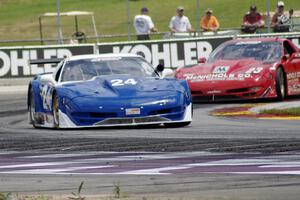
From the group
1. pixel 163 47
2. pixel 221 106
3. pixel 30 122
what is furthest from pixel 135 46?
pixel 30 122

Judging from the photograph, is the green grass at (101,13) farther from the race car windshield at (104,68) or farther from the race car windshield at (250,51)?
the race car windshield at (104,68)

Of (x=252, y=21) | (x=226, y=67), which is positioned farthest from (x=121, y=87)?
(x=252, y=21)

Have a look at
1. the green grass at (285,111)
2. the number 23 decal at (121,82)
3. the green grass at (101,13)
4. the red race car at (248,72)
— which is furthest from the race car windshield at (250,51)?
the green grass at (101,13)

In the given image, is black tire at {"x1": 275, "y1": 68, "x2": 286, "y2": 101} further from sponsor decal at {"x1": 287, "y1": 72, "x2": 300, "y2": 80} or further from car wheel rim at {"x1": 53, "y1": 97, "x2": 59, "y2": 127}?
car wheel rim at {"x1": 53, "y1": 97, "x2": 59, "y2": 127}

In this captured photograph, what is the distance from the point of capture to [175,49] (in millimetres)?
28906

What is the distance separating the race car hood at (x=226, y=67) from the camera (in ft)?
67.8

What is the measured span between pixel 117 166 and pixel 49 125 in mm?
5836

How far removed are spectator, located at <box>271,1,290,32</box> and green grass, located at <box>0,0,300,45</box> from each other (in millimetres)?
1369

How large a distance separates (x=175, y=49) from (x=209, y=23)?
185 cm

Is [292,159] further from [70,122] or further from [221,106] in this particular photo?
[221,106]

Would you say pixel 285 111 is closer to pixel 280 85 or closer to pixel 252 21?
pixel 280 85

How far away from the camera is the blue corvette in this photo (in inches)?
591

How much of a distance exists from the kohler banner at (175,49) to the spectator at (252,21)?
3.37 feet

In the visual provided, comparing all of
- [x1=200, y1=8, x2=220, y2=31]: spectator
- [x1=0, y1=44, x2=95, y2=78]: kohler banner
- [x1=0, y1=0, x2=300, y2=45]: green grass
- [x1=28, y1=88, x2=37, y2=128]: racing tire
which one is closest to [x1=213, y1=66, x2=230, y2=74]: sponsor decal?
[x1=28, y1=88, x2=37, y2=128]: racing tire
